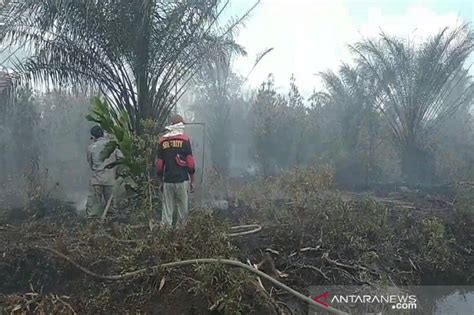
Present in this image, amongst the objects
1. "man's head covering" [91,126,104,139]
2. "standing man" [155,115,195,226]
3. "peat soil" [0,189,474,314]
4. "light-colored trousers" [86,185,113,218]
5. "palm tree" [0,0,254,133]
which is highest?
"palm tree" [0,0,254,133]

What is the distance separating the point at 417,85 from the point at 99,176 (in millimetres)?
10069

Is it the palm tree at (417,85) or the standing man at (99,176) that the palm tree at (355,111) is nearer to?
the palm tree at (417,85)

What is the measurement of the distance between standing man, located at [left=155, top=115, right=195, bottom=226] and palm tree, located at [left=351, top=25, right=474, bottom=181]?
9.51 m

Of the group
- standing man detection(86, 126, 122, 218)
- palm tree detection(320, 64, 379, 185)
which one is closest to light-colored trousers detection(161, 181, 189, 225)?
standing man detection(86, 126, 122, 218)

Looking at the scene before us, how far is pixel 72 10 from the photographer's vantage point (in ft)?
24.5

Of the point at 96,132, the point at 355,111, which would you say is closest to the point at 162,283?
the point at 96,132

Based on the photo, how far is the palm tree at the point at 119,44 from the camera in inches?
296

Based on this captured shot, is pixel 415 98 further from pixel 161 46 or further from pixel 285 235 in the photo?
pixel 285 235

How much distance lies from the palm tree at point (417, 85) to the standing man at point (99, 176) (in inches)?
369

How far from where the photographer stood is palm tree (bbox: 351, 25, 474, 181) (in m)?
13.5

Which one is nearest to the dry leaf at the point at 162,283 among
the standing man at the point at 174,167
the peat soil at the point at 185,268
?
the peat soil at the point at 185,268

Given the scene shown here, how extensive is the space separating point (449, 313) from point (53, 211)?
5.73 m

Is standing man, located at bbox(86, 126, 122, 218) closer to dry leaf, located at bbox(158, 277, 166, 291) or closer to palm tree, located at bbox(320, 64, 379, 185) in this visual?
dry leaf, located at bbox(158, 277, 166, 291)

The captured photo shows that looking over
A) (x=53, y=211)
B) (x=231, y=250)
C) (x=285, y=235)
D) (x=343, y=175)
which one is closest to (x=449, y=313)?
(x=285, y=235)
